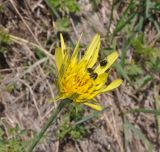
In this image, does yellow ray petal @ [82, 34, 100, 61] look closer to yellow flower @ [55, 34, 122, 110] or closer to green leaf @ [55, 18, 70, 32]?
yellow flower @ [55, 34, 122, 110]

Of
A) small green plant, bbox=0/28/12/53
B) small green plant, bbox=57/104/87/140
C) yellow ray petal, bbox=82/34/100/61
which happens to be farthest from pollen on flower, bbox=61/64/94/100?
small green plant, bbox=0/28/12/53

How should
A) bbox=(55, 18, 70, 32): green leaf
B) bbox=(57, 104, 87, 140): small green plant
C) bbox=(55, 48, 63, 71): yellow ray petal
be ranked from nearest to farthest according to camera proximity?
bbox=(55, 48, 63, 71): yellow ray petal, bbox=(57, 104, 87, 140): small green plant, bbox=(55, 18, 70, 32): green leaf

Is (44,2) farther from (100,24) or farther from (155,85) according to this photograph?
(155,85)

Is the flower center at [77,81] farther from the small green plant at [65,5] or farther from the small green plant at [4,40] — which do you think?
the small green plant at [65,5]

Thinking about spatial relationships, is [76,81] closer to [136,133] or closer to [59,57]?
[59,57]

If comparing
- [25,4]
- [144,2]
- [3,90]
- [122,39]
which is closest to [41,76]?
[3,90]
